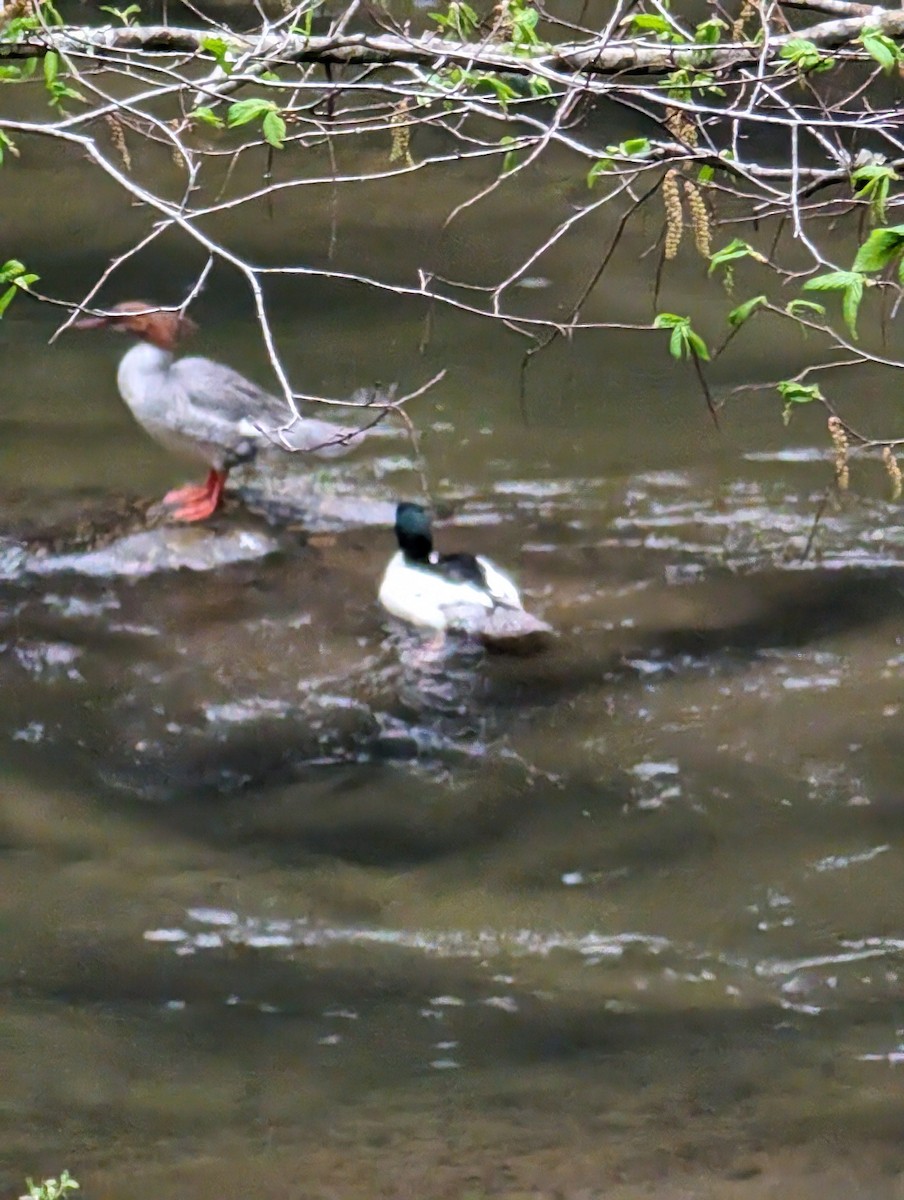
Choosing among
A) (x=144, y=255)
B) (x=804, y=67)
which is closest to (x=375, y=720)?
(x=804, y=67)

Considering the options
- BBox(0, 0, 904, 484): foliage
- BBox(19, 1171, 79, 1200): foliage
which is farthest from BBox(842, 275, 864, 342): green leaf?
BBox(19, 1171, 79, 1200): foliage

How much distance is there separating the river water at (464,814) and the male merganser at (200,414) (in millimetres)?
190

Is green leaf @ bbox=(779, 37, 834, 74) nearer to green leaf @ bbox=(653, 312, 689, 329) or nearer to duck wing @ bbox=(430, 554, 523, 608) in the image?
green leaf @ bbox=(653, 312, 689, 329)

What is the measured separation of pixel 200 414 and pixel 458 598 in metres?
1.49

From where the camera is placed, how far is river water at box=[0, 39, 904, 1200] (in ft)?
11.0

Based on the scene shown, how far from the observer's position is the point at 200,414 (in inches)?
214

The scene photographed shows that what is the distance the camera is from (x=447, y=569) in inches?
188

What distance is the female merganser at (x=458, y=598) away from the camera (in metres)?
4.75

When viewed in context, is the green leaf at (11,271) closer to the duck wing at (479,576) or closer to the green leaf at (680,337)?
the green leaf at (680,337)

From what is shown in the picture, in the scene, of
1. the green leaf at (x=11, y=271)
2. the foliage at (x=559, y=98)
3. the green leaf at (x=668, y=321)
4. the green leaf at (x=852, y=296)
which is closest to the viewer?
the green leaf at (x=852, y=296)

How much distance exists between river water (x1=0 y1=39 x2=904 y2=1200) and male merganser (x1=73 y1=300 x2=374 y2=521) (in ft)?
0.62

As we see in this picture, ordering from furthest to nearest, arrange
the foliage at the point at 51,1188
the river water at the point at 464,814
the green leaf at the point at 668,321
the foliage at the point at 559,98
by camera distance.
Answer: the river water at the point at 464,814 → the green leaf at the point at 668,321 → the foliage at the point at 51,1188 → the foliage at the point at 559,98

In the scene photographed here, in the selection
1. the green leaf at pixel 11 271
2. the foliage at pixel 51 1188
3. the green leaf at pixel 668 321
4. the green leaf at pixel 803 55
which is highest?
the green leaf at pixel 803 55

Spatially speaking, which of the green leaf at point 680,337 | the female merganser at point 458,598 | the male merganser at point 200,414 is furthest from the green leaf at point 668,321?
the male merganser at point 200,414
